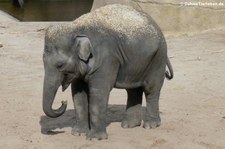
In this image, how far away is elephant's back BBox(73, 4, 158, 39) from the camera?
16.6ft

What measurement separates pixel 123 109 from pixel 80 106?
1.23 m

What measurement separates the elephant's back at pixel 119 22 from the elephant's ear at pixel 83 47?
152 millimetres

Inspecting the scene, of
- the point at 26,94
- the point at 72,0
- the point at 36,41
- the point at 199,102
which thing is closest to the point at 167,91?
the point at 199,102

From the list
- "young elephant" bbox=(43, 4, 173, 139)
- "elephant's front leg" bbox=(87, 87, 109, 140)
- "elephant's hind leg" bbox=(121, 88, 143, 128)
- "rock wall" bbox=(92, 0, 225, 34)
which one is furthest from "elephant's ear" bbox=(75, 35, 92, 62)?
"rock wall" bbox=(92, 0, 225, 34)

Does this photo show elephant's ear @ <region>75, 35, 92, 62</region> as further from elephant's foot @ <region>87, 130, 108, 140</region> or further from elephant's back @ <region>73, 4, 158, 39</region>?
elephant's foot @ <region>87, 130, 108, 140</region>

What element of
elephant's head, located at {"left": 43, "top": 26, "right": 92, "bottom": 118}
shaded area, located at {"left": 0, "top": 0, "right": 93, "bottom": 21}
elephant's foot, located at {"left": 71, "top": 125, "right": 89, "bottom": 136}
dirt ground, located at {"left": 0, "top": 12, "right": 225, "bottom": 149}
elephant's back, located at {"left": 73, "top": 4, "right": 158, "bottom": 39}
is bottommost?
shaded area, located at {"left": 0, "top": 0, "right": 93, "bottom": 21}

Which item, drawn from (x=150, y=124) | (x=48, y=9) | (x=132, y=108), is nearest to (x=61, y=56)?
(x=132, y=108)

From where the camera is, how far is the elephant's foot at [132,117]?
5758 millimetres

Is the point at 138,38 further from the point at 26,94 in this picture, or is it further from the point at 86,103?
the point at 26,94

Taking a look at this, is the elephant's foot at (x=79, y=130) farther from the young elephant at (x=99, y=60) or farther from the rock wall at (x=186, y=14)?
the rock wall at (x=186, y=14)

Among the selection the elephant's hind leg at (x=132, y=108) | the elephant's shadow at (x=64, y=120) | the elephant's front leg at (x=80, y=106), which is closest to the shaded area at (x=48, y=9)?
the elephant's shadow at (x=64, y=120)

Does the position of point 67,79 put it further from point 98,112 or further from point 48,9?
point 48,9

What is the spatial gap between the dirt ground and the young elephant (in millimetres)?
342

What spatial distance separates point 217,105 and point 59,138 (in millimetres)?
2359
